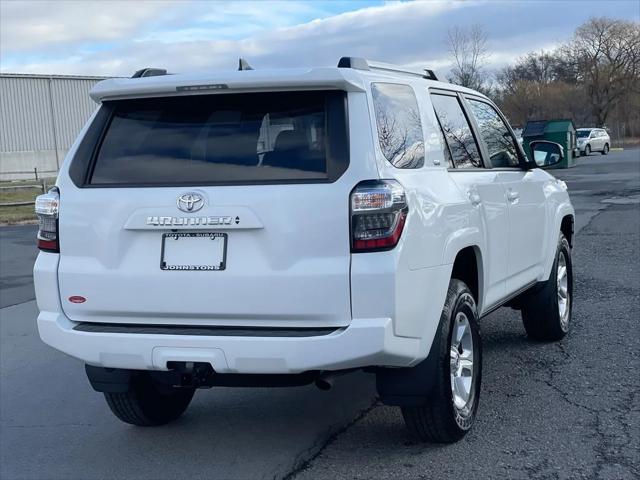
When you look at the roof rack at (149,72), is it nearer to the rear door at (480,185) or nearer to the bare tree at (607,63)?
the rear door at (480,185)

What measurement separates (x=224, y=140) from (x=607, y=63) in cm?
8217

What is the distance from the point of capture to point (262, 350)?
4008 millimetres

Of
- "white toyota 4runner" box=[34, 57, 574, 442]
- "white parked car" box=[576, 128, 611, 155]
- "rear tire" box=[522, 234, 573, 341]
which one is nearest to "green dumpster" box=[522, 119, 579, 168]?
"white parked car" box=[576, 128, 611, 155]

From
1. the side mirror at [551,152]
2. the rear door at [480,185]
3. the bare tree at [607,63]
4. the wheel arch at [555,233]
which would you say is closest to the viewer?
the rear door at [480,185]

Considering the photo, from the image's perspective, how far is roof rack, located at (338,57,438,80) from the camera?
14.4ft

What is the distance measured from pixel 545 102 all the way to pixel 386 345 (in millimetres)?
76347

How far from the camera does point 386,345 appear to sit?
3.97 meters

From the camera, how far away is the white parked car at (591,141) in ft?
165

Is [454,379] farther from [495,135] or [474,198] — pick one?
[495,135]

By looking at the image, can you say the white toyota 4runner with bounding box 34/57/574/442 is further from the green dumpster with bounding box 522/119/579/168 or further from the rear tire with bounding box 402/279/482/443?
the green dumpster with bounding box 522/119/579/168

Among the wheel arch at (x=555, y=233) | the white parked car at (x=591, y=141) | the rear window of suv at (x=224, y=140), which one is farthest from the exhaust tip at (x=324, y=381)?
Result: the white parked car at (x=591, y=141)

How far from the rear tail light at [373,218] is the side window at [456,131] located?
4.04ft

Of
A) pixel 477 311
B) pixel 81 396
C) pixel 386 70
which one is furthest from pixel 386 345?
pixel 81 396

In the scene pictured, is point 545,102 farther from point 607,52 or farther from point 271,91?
→ point 271,91
